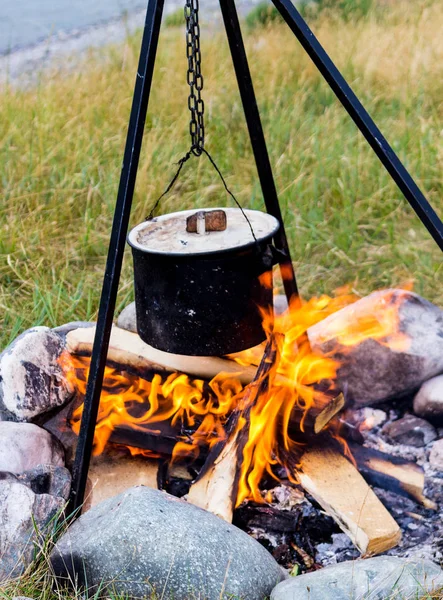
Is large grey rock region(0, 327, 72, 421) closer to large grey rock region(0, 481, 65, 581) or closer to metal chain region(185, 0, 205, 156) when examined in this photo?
large grey rock region(0, 481, 65, 581)

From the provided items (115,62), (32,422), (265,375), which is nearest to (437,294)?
(265,375)

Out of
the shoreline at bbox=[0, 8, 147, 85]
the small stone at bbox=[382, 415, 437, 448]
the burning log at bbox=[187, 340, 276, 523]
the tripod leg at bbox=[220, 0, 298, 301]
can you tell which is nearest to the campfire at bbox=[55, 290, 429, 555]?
the burning log at bbox=[187, 340, 276, 523]

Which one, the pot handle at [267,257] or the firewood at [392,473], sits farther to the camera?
the firewood at [392,473]

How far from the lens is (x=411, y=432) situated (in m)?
3.34

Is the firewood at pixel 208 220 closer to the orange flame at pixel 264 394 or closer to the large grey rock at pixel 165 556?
the orange flame at pixel 264 394

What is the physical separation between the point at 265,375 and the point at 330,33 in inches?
197

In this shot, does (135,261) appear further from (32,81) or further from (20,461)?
(32,81)

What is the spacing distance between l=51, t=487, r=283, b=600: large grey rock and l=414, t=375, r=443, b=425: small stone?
3.94ft

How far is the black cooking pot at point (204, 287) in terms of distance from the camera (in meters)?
2.62

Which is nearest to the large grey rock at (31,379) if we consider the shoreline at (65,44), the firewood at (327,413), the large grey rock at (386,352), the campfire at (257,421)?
the campfire at (257,421)

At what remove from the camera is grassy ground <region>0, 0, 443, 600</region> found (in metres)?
4.50

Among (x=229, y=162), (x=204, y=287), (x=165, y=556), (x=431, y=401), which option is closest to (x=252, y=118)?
(x=204, y=287)

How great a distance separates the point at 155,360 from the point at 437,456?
1225 millimetres

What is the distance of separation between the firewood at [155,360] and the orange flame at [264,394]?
4cm
